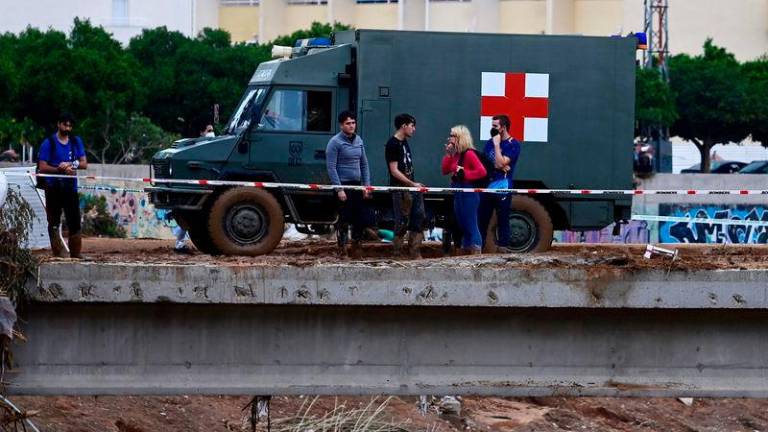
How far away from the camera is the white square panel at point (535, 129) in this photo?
60.3ft

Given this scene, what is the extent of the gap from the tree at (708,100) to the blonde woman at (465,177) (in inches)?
1819

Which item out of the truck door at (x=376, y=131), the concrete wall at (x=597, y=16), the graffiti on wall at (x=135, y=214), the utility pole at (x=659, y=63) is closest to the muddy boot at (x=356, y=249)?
the truck door at (x=376, y=131)

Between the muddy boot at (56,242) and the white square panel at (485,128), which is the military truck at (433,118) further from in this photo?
the muddy boot at (56,242)

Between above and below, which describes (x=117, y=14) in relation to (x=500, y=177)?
above

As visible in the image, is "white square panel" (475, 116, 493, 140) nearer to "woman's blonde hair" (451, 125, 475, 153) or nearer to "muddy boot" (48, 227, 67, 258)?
"woman's blonde hair" (451, 125, 475, 153)

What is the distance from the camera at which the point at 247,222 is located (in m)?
17.3

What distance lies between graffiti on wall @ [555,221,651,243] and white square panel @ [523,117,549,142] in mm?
13779

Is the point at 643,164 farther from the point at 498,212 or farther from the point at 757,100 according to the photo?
the point at 498,212

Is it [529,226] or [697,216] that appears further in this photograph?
[697,216]

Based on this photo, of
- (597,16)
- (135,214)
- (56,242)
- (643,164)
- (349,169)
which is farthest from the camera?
(597,16)

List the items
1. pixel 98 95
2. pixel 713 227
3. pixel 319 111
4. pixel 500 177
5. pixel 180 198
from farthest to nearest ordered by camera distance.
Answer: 1. pixel 98 95
2. pixel 713 227
3. pixel 319 111
4. pixel 180 198
5. pixel 500 177

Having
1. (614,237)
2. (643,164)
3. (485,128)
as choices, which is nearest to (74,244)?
(485,128)

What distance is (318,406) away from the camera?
1605cm

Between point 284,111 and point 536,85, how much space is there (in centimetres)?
279
